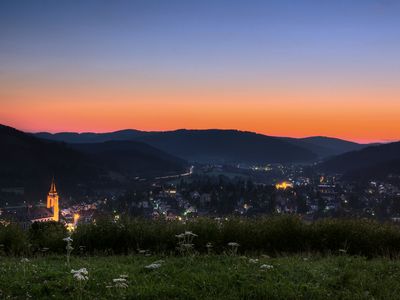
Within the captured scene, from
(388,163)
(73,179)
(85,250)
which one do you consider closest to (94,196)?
(73,179)

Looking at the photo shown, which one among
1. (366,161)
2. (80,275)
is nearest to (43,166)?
(366,161)

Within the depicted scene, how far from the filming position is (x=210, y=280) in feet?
25.2

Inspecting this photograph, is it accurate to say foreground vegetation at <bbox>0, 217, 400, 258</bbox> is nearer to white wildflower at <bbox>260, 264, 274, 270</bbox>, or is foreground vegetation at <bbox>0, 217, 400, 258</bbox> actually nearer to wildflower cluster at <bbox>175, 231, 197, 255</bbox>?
wildflower cluster at <bbox>175, 231, 197, 255</bbox>

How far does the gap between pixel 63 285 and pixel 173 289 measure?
6.07 ft

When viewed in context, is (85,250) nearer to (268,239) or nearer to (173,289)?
(268,239)

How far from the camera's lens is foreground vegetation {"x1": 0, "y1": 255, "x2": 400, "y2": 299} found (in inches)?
277

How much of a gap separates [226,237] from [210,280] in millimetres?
5014

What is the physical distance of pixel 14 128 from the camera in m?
169

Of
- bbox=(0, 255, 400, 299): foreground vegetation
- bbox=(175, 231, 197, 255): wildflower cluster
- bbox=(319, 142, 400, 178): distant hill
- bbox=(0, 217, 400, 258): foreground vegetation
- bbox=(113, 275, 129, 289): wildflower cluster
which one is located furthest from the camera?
bbox=(319, 142, 400, 178): distant hill

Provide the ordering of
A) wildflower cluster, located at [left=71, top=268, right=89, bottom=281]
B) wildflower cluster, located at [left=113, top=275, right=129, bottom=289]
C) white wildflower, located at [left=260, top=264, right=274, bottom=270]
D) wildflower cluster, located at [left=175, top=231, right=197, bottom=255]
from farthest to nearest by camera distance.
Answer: wildflower cluster, located at [left=175, top=231, right=197, bottom=255]
white wildflower, located at [left=260, top=264, right=274, bottom=270]
wildflower cluster, located at [left=113, top=275, right=129, bottom=289]
wildflower cluster, located at [left=71, top=268, right=89, bottom=281]

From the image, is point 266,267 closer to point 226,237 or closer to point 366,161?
point 226,237

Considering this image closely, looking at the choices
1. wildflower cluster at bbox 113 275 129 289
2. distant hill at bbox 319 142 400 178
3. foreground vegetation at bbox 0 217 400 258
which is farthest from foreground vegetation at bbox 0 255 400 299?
distant hill at bbox 319 142 400 178

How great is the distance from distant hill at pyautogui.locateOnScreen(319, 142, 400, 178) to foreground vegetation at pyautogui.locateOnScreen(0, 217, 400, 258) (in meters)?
120

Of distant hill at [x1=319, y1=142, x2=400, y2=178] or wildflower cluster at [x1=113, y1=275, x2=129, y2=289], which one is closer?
wildflower cluster at [x1=113, y1=275, x2=129, y2=289]
